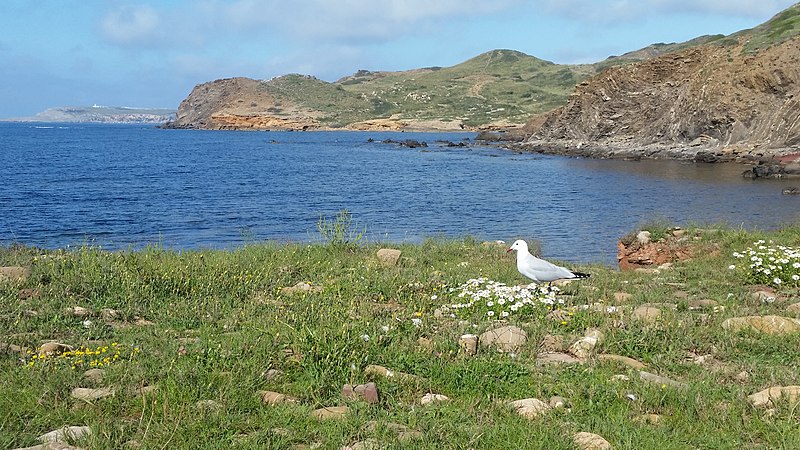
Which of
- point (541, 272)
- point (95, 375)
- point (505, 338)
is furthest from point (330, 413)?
point (541, 272)

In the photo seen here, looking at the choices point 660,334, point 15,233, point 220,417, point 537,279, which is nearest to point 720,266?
point 537,279

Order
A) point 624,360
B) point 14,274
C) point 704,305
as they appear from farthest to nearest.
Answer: point 14,274 < point 704,305 < point 624,360

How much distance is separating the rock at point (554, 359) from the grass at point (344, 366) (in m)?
0.16

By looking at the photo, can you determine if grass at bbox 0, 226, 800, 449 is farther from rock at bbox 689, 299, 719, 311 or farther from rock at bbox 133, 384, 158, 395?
rock at bbox 689, 299, 719, 311

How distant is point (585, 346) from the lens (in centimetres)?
706

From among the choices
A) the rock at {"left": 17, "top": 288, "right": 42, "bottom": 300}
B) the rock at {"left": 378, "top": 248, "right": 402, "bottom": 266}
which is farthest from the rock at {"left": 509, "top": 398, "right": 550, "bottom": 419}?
the rock at {"left": 378, "top": 248, "right": 402, "bottom": 266}

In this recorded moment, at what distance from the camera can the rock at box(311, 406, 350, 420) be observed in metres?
5.38

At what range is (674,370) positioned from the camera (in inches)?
261

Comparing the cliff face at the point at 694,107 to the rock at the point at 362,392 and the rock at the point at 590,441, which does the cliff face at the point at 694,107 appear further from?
the rock at the point at 362,392

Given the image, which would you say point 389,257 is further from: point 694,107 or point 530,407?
point 694,107

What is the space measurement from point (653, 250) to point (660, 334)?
742 centimetres

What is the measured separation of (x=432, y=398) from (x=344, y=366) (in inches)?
35.2

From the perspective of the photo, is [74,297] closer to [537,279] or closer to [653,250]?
[537,279]

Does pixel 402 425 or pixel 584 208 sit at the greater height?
pixel 402 425
